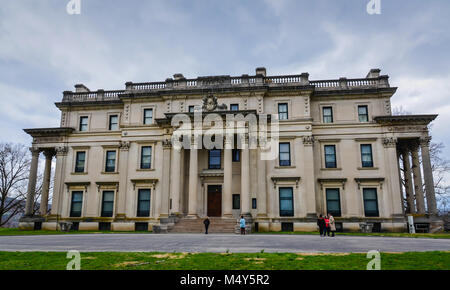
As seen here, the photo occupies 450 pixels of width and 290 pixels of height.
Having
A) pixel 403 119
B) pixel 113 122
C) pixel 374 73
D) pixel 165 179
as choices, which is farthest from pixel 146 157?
pixel 403 119

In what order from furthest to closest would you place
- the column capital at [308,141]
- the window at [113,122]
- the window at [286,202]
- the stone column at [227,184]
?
the window at [113,122] < the column capital at [308,141] < the window at [286,202] < the stone column at [227,184]

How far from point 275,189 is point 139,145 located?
15.9 metres

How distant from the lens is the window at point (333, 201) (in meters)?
33.2

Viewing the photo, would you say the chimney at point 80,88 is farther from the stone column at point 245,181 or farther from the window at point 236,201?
the window at point 236,201

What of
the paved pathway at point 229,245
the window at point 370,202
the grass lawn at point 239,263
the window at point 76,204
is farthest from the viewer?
the window at point 76,204

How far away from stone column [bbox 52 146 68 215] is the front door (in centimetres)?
1726

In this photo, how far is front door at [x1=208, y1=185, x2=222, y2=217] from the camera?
34.8m

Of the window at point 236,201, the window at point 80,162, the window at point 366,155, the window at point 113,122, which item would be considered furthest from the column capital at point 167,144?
the window at point 366,155

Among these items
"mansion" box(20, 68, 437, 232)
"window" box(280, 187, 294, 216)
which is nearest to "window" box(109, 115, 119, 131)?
"mansion" box(20, 68, 437, 232)

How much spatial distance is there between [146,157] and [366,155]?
78.1ft

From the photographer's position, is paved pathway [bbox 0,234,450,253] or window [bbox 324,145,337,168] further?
window [bbox 324,145,337,168]

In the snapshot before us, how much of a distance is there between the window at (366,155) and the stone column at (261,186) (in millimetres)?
10430

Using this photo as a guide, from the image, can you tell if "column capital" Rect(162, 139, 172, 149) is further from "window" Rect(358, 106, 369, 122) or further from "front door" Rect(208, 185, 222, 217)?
"window" Rect(358, 106, 369, 122)
